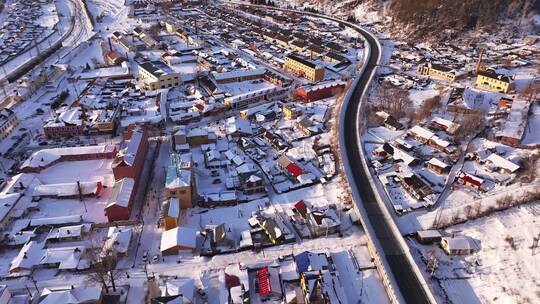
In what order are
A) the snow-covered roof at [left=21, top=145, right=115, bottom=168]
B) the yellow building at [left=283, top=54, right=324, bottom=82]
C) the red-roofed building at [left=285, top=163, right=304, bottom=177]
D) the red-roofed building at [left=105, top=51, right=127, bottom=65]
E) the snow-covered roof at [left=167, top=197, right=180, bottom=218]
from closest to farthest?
the snow-covered roof at [left=167, top=197, right=180, bottom=218] < the red-roofed building at [left=285, top=163, right=304, bottom=177] < the snow-covered roof at [left=21, top=145, right=115, bottom=168] < the yellow building at [left=283, top=54, right=324, bottom=82] < the red-roofed building at [left=105, top=51, right=127, bottom=65]

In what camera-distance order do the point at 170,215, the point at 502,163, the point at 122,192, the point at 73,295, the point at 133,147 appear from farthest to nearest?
the point at 133,147 → the point at 502,163 → the point at 122,192 → the point at 170,215 → the point at 73,295

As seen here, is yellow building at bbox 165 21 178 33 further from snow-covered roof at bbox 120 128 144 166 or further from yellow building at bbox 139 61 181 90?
snow-covered roof at bbox 120 128 144 166

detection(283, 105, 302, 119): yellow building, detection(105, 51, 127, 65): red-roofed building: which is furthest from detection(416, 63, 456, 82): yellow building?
detection(105, 51, 127, 65): red-roofed building

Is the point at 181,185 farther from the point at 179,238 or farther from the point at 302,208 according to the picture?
the point at 302,208

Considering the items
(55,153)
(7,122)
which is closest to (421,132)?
(55,153)

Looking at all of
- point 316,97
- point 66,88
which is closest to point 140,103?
point 66,88
